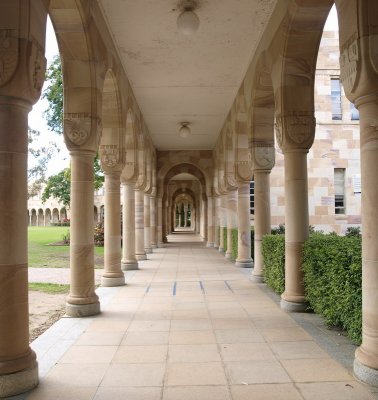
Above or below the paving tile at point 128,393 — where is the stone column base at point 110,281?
above

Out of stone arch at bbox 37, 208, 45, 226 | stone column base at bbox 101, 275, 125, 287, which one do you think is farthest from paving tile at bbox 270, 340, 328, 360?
stone arch at bbox 37, 208, 45, 226

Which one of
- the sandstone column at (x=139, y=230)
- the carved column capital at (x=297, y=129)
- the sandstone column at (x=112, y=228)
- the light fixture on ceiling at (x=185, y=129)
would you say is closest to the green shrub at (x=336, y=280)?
the carved column capital at (x=297, y=129)

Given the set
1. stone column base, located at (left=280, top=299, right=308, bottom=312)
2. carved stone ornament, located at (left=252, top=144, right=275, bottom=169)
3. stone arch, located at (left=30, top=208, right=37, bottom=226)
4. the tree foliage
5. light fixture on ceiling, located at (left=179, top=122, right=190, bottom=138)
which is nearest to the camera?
stone column base, located at (left=280, top=299, right=308, bottom=312)

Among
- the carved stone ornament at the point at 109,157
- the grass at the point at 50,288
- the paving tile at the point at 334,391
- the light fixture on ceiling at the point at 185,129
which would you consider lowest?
the grass at the point at 50,288

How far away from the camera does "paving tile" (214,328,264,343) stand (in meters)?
4.92

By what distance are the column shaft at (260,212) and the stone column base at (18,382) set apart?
6323 mm

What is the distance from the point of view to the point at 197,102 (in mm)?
11867

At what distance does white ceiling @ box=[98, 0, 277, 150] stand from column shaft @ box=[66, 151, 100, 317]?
256cm

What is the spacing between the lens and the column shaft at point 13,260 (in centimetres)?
343

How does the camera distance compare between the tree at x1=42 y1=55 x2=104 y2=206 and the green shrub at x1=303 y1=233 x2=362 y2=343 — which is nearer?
the green shrub at x1=303 y1=233 x2=362 y2=343

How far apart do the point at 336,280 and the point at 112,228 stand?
16.8 ft

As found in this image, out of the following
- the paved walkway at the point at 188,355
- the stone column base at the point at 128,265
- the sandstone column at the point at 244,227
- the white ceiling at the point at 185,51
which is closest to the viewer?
the paved walkway at the point at 188,355

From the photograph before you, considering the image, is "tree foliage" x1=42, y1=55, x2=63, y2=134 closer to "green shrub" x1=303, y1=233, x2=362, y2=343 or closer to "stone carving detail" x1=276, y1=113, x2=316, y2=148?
"stone carving detail" x1=276, y1=113, x2=316, y2=148

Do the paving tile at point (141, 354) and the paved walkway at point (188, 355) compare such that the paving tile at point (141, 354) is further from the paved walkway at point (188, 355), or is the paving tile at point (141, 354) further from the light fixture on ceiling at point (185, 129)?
the light fixture on ceiling at point (185, 129)
